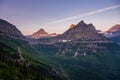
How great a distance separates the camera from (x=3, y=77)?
652 feet
